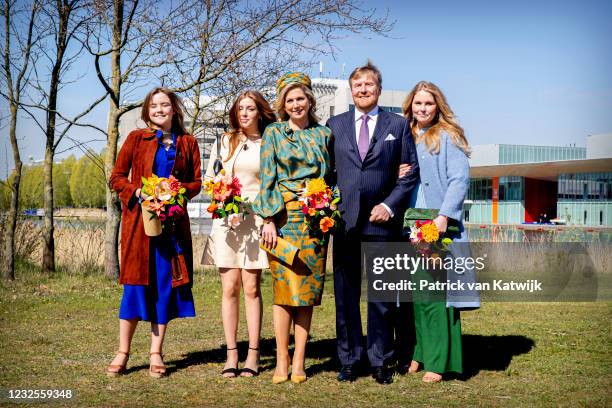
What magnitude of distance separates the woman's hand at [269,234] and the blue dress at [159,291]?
0.89m

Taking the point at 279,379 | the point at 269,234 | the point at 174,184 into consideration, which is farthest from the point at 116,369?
the point at 269,234

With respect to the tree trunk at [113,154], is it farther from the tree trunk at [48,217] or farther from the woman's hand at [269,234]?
the woman's hand at [269,234]

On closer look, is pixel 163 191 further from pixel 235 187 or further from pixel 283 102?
pixel 283 102

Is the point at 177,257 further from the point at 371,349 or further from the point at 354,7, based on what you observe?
the point at 354,7

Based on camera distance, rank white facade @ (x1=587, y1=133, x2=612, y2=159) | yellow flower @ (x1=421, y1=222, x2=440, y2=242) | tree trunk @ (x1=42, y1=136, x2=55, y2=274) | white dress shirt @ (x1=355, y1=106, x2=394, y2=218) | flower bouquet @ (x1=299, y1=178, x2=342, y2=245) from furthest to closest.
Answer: white facade @ (x1=587, y1=133, x2=612, y2=159)
tree trunk @ (x1=42, y1=136, x2=55, y2=274)
white dress shirt @ (x1=355, y1=106, x2=394, y2=218)
yellow flower @ (x1=421, y1=222, x2=440, y2=242)
flower bouquet @ (x1=299, y1=178, x2=342, y2=245)

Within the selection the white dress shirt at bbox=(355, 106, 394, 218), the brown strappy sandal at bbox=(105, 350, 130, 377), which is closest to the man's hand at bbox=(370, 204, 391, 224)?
the white dress shirt at bbox=(355, 106, 394, 218)

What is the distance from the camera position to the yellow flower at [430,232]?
18.0 feet

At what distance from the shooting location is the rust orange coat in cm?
581

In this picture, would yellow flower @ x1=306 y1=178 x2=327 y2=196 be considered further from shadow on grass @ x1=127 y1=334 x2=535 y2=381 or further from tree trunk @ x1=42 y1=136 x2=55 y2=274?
tree trunk @ x1=42 y1=136 x2=55 y2=274

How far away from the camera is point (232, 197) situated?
579 cm

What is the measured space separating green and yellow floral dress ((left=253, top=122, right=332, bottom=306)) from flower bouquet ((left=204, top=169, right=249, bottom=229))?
27 cm

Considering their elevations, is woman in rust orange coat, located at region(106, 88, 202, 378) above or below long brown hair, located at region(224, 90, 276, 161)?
below

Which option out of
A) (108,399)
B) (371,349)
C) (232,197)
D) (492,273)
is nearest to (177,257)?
(232,197)

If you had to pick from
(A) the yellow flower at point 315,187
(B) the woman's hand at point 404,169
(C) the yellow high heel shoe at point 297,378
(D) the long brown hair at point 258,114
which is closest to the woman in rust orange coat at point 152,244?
(D) the long brown hair at point 258,114
